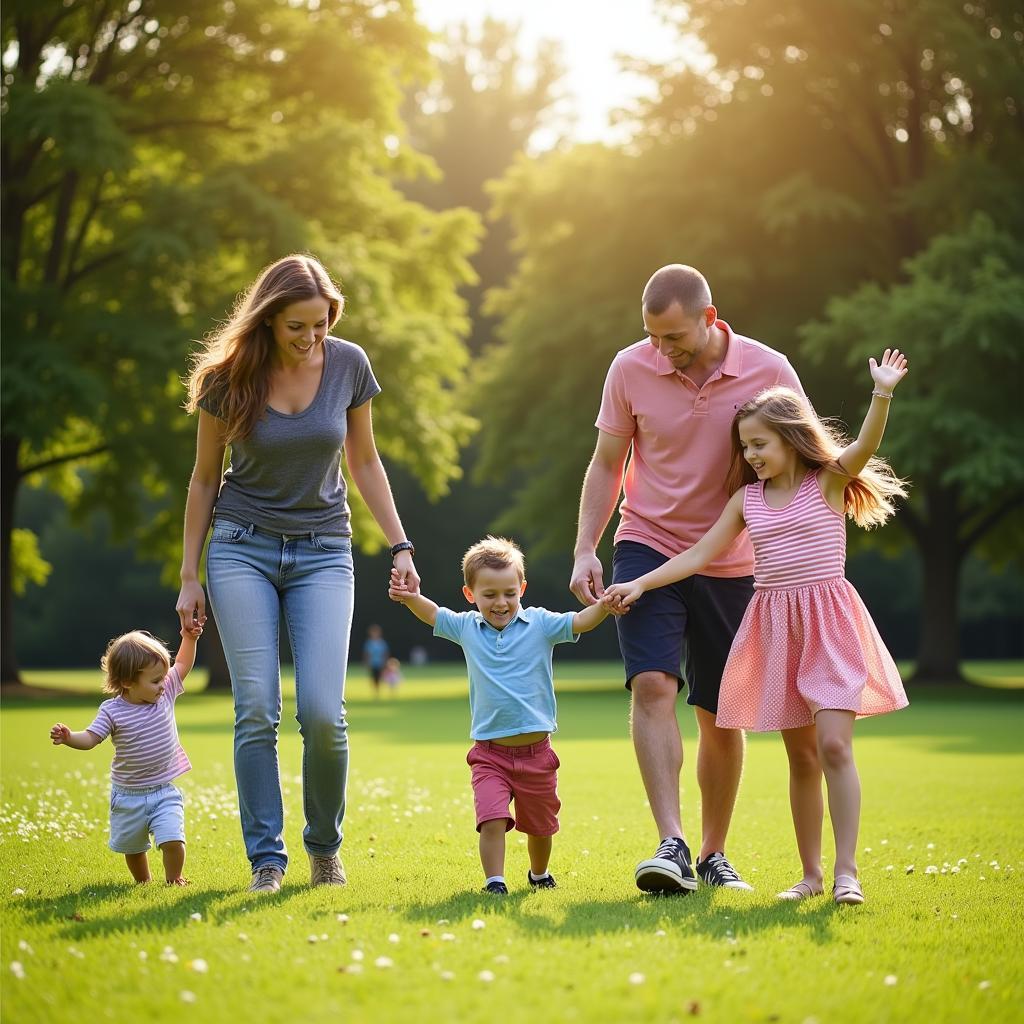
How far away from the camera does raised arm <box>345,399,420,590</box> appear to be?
6039 millimetres

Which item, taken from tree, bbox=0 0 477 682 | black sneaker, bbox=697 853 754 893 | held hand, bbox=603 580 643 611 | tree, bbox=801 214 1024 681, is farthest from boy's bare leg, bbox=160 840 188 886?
tree, bbox=801 214 1024 681

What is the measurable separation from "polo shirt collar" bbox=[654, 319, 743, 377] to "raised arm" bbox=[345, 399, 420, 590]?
1.32 meters

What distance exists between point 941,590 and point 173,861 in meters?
24.1

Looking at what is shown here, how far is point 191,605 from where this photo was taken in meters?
5.85

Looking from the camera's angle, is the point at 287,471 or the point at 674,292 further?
the point at 674,292

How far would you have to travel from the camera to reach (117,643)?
20.5 ft

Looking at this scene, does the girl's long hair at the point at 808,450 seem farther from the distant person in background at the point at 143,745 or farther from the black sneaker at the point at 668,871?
the distant person in background at the point at 143,745

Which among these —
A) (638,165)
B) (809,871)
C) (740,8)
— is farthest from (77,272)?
(809,871)

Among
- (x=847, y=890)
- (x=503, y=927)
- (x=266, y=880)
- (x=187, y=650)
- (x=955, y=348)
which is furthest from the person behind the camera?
(x=955, y=348)

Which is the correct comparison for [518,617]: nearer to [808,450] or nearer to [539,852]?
[539,852]

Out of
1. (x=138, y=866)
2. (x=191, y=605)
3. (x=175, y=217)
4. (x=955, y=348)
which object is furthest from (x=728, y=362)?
(x=175, y=217)

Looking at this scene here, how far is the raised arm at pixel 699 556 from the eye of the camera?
5816 mm

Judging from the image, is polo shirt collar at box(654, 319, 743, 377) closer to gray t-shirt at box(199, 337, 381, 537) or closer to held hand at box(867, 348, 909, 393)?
held hand at box(867, 348, 909, 393)

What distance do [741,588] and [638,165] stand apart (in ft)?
75.1
